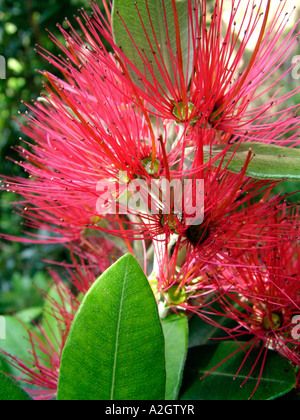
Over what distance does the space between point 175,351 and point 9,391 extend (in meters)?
0.28

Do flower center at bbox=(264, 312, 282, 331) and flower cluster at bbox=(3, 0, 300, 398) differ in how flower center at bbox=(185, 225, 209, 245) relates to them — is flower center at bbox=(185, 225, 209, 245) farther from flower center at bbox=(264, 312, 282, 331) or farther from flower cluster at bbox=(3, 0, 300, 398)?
flower center at bbox=(264, 312, 282, 331)

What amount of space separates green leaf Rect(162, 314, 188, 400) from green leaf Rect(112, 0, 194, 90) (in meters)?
0.42

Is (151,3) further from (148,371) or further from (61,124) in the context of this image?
(148,371)

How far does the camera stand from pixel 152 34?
56cm

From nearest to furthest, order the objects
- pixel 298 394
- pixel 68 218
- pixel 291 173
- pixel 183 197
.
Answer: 1. pixel 291 173
2. pixel 183 197
3. pixel 298 394
4. pixel 68 218

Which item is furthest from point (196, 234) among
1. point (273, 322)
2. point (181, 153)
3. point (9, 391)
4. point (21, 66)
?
point (21, 66)

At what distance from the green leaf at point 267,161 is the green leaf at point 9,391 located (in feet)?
1.51

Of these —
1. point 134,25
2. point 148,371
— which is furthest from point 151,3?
point 148,371

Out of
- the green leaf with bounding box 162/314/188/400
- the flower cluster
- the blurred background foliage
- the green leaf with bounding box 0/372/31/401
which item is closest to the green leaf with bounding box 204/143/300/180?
the flower cluster

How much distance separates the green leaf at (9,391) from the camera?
558 mm

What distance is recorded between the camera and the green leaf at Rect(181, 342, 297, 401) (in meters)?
0.62

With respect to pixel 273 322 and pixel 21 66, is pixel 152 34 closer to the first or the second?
pixel 273 322

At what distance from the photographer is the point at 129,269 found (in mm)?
495

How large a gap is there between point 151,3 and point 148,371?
1.78 ft
